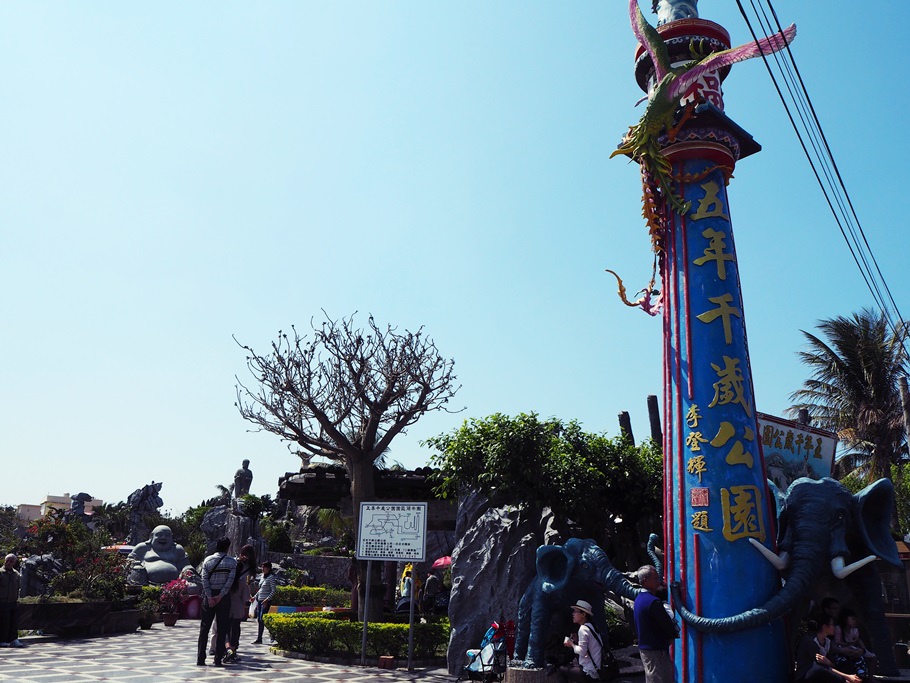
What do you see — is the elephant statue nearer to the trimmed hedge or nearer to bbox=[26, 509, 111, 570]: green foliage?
the trimmed hedge

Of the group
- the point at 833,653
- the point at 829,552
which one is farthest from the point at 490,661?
the point at 829,552

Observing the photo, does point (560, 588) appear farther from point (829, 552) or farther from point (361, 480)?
point (361, 480)

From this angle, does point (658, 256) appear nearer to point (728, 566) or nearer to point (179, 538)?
point (728, 566)

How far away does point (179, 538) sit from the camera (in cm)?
5144

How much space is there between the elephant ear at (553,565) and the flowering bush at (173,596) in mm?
13678

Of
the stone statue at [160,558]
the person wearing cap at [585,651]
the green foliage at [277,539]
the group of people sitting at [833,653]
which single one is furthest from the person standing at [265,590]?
the green foliage at [277,539]

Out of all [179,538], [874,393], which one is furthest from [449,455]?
[179,538]

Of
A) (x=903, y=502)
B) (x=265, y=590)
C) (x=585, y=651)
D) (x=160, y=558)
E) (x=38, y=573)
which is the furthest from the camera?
(x=160, y=558)

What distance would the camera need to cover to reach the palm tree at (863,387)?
28.1 metres

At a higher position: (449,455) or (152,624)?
(449,455)

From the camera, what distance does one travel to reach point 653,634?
7.36 m

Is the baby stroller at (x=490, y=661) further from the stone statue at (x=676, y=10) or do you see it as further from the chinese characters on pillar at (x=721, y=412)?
the stone statue at (x=676, y=10)

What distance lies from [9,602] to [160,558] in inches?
781

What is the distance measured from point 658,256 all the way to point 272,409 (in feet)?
32.2
